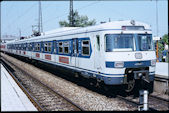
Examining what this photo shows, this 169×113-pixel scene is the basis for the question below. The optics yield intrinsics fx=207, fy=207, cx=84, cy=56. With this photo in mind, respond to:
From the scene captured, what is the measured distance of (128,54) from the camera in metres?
8.42

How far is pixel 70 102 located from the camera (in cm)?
827

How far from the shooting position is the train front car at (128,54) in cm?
831

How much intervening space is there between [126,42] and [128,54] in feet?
1.76

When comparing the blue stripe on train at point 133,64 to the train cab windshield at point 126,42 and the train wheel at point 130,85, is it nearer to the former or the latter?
the train cab windshield at point 126,42

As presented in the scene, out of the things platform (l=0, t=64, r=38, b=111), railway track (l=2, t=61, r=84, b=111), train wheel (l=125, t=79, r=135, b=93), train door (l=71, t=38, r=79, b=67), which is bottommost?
railway track (l=2, t=61, r=84, b=111)

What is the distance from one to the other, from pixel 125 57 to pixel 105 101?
1952 millimetres

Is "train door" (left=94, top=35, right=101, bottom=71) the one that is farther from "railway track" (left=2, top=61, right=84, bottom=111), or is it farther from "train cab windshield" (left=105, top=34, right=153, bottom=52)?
"railway track" (left=2, top=61, right=84, bottom=111)

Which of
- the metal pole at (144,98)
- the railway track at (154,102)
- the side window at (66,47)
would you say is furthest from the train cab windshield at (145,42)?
the side window at (66,47)

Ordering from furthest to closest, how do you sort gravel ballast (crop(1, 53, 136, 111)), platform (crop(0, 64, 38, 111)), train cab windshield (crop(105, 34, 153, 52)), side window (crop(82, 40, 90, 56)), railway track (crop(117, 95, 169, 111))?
side window (crop(82, 40, 90, 56)) → train cab windshield (crop(105, 34, 153, 52)) → gravel ballast (crop(1, 53, 136, 111)) → railway track (crop(117, 95, 169, 111)) → platform (crop(0, 64, 38, 111))

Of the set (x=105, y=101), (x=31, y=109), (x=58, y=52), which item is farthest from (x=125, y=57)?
(x=58, y=52)

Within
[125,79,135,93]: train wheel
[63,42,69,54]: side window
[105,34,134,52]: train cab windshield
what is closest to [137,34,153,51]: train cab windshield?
[105,34,134,52]: train cab windshield

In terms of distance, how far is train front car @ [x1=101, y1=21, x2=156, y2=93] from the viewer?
327 inches

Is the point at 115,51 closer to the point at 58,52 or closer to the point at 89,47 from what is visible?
the point at 89,47

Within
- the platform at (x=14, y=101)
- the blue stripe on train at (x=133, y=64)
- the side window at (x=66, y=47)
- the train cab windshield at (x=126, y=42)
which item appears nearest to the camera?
the platform at (x=14, y=101)
